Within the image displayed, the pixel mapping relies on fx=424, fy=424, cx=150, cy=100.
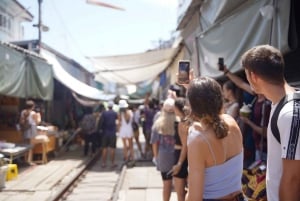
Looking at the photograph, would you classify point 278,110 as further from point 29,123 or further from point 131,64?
point 131,64

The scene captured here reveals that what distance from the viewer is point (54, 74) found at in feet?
48.5

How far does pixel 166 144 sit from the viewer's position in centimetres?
615

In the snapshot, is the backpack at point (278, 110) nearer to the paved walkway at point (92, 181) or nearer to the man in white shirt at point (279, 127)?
the man in white shirt at point (279, 127)

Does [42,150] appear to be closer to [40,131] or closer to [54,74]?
[40,131]

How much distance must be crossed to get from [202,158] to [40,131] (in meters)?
10.5

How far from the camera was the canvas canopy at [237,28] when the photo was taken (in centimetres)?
386

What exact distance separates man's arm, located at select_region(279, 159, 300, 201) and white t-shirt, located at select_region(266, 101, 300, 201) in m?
0.04

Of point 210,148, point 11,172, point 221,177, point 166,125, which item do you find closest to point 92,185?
point 11,172

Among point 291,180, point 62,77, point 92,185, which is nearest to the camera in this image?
point 291,180

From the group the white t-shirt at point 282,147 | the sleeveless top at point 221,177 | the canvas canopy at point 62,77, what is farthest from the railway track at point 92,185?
the white t-shirt at point 282,147

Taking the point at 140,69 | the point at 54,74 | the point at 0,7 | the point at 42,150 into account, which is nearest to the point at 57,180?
the point at 42,150

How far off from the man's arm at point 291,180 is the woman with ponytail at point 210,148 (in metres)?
0.50

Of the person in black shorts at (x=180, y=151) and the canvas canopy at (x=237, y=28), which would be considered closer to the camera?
the canvas canopy at (x=237, y=28)

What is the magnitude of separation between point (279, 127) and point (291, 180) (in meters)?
0.28
